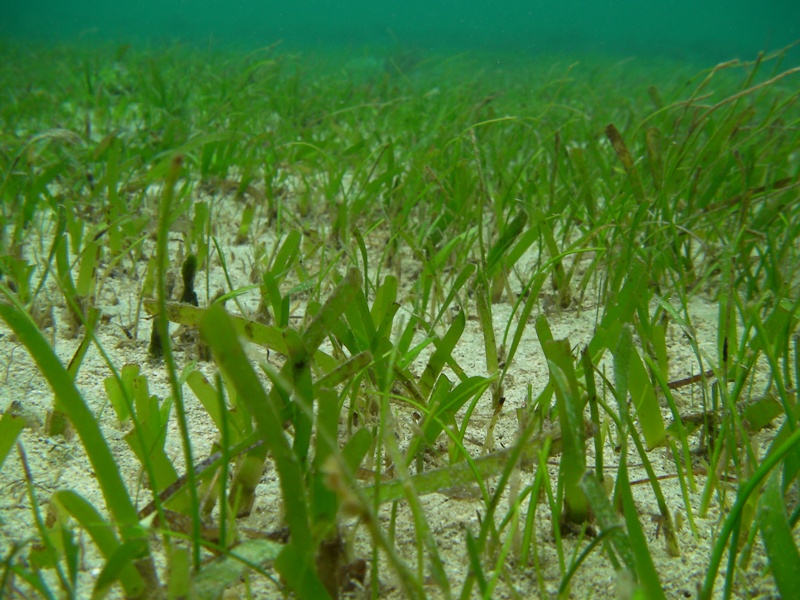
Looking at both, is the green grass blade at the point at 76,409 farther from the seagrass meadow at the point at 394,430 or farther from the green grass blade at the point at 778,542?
the green grass blade at the point at 778,542

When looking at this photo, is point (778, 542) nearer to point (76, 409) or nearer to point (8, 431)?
point (76, 409)

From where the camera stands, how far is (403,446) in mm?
818

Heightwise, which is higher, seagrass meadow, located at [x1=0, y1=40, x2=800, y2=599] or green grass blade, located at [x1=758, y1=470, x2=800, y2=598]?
seagrass meadow, located at [x1=0, y1=40, x2=800, y2=599]

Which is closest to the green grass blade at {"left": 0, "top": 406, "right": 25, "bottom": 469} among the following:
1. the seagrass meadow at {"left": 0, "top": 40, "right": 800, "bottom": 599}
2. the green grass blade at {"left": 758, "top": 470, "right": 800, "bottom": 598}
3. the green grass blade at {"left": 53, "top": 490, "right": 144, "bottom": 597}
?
the seagrass meadow at {"left": 0, "top": 40, "right": 800, "bottom": 599}

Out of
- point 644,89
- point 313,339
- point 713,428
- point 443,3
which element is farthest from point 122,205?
point 443,3

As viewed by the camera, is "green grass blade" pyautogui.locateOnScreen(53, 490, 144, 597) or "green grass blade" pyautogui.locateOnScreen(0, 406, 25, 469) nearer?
"green grass blade" pyautogui.locateOnScreen(53, 490, 144, 597)

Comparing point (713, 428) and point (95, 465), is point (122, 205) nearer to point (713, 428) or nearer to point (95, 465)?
point (95, 465)

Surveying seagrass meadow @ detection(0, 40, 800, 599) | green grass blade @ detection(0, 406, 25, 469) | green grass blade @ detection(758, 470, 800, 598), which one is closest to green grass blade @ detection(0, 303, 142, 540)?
seagrass meadow @ detection(0, 40, 800, 599)

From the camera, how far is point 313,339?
61 cm

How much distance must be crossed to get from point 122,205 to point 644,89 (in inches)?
252

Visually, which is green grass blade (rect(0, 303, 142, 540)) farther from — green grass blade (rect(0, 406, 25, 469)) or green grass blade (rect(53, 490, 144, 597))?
green grass blade (rect(0, 406, 25, 469))

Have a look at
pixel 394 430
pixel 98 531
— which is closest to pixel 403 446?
pixel 394 430

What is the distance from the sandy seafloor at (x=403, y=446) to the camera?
0.61 meters

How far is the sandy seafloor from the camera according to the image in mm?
606
